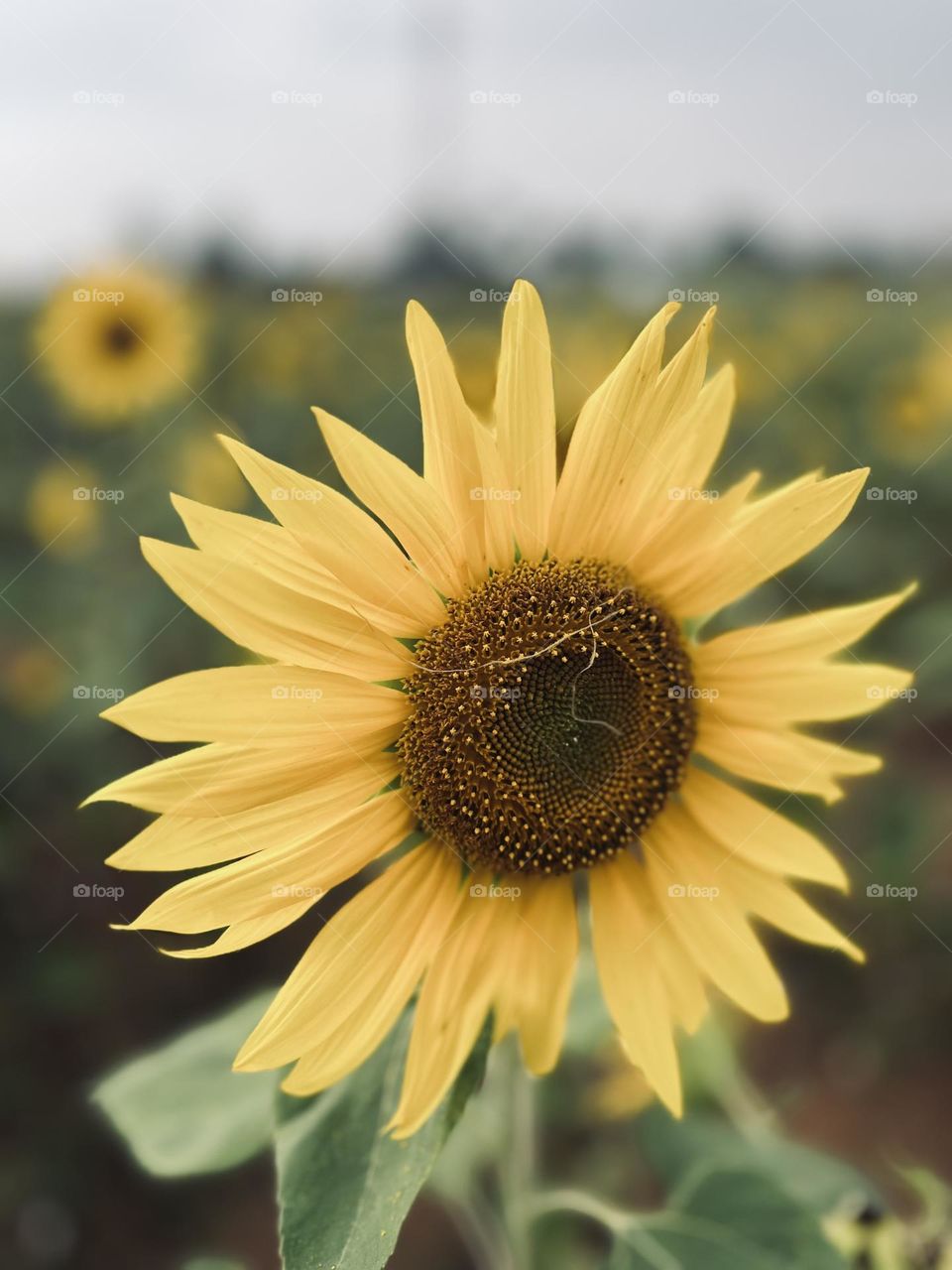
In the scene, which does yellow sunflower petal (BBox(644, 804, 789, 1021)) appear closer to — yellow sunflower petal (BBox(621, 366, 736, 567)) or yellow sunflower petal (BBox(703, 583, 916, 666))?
yellow sunflower petal (BBox(703, 583, 916, 666))

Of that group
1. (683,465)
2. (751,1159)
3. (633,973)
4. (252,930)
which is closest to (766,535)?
(683,465)

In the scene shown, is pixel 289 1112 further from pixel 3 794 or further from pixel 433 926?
pixel 3 794

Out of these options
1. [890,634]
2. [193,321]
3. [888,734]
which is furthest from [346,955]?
[193,321]

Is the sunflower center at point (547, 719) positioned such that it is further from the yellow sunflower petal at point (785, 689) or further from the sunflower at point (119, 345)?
the sunflower at point (119, 345)

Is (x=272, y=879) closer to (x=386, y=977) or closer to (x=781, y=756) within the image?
(x=386, y=977)

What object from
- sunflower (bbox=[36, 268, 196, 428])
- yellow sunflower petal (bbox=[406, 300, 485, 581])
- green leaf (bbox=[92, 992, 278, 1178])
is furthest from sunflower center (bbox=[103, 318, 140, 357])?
yellow sunflower petal (bbox=[406, 300, 485, 581])

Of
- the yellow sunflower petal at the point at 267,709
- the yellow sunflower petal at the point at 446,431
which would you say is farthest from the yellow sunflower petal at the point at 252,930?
the yellow sunflower petal at the point at 446,431

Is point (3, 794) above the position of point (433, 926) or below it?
below
